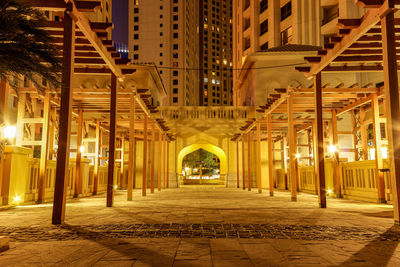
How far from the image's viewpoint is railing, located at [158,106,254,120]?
2334 cm

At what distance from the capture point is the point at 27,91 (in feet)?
34.9

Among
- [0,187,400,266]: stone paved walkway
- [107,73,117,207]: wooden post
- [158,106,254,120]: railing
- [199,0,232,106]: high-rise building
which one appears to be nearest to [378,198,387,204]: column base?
[0,187,400,266]: stone paved walkway

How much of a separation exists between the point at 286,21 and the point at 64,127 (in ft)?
110

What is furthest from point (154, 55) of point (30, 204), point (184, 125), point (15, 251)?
point (15, 251)

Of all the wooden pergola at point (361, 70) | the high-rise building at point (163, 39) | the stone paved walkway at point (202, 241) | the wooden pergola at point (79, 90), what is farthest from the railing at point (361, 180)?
the high-rise building at point (163, 39)

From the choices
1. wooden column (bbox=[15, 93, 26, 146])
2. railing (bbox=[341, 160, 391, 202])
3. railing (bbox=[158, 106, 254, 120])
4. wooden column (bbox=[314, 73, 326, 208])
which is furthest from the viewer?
railing (bbox=[158, 106, 254, 120])

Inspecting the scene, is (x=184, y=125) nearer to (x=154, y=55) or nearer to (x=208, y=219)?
(x=208, y=219)

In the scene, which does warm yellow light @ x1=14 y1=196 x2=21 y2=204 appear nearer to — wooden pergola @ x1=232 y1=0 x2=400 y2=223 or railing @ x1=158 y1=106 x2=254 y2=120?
wooden pergola @ x1=232 y1=0 x2=400 y2=223

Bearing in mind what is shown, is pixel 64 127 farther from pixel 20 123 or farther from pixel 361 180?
pixel 361 180

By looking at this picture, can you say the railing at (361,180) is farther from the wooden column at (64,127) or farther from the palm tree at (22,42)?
→ the palm tree at (22,42)

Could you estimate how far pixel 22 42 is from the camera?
4086mm

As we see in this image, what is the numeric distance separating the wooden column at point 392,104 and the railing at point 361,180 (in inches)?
191

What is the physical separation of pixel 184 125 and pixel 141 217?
16821 millimetres

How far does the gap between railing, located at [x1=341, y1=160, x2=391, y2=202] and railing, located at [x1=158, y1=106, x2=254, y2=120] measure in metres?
11.2
